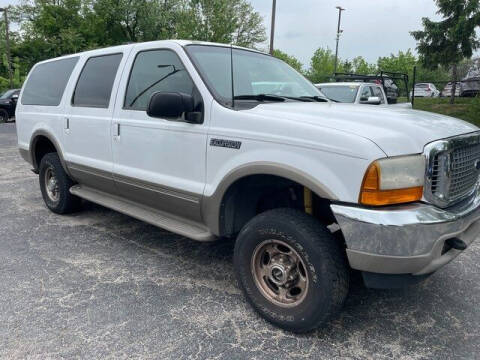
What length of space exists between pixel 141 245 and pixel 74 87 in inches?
74.8

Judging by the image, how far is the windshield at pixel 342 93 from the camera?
922 centimetres

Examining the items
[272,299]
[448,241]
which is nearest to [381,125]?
[448,241]

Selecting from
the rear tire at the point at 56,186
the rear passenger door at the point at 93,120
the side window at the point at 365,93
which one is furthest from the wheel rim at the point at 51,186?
the side window at the point at 365,93

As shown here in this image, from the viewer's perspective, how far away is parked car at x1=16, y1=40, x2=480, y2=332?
90.8 inches

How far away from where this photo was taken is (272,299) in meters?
2.83

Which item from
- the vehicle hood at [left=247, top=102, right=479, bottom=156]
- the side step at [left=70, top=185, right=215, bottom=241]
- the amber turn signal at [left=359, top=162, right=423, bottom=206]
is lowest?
the side step at [left=70, top=185, right=215, bottom=241]

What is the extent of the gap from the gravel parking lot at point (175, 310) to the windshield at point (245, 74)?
155cm

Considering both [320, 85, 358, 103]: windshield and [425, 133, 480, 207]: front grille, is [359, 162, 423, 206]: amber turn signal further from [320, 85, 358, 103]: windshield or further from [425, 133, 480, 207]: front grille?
[320, 85, 358, 103]: windshield

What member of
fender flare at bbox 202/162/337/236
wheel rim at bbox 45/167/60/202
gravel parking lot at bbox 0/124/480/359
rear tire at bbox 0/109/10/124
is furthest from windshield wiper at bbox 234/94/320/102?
rear tire at bbox 0/109/10/124

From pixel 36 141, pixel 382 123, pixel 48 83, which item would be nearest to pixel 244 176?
pixel 382 123

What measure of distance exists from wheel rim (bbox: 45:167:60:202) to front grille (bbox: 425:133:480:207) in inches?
173

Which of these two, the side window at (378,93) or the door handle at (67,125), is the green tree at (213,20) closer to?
the side window at (378,93)

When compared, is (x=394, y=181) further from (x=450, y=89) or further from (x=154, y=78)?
(x=450, y=89)

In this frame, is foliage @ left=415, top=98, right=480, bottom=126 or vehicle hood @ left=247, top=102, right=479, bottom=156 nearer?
vehicle hood @ left=247, top=102, right=479, bottom=156
